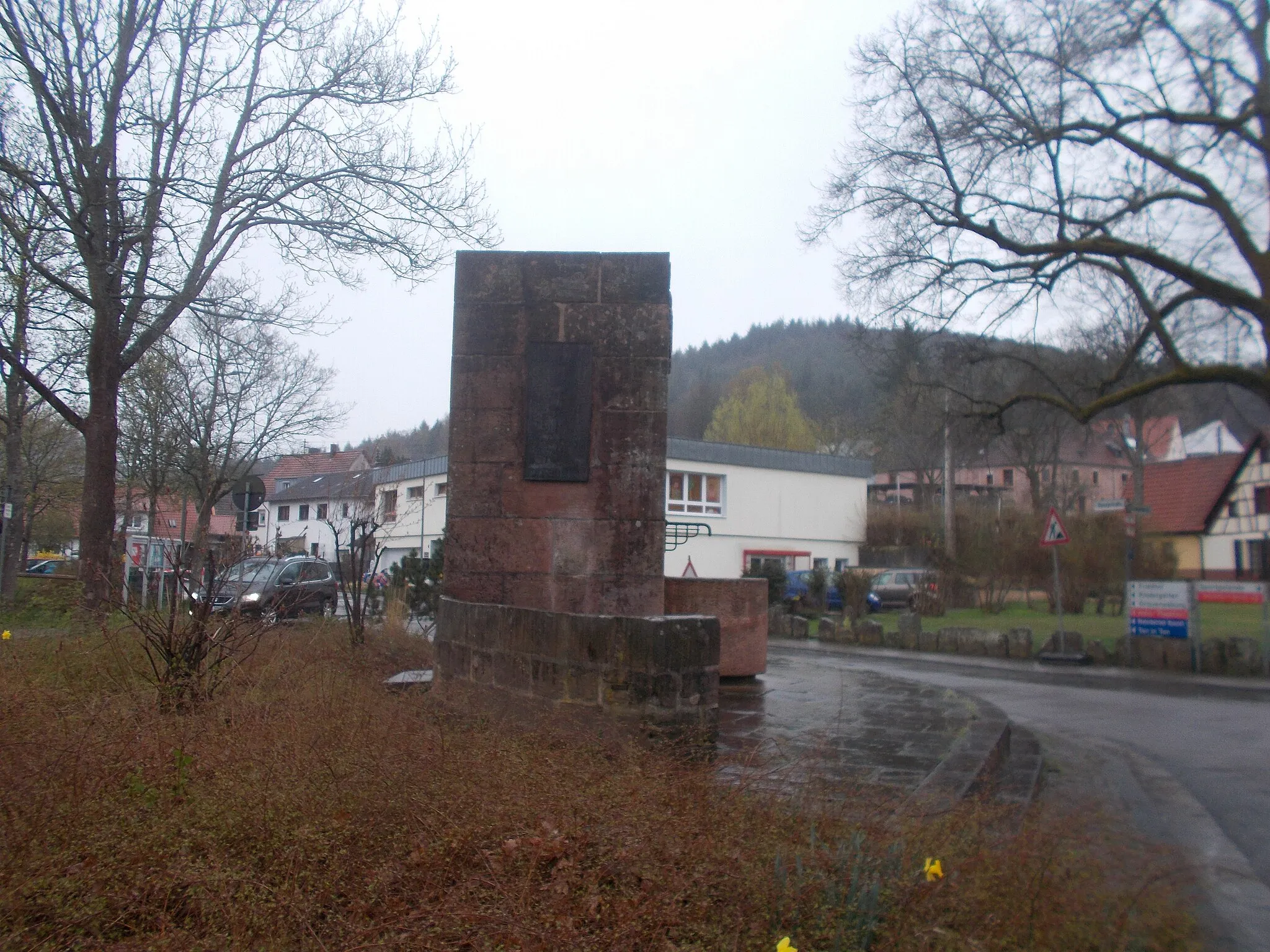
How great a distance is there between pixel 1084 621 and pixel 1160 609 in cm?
708

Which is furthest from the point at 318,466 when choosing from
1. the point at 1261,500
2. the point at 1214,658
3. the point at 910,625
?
the point at 1214,658

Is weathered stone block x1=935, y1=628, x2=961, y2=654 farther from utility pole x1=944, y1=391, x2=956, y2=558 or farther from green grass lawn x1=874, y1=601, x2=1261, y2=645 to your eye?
utility pole x1=944, y1=391, x2=956, y2=558

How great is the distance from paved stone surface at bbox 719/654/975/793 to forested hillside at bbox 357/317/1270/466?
29.1ft

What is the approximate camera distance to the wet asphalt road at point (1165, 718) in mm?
6020

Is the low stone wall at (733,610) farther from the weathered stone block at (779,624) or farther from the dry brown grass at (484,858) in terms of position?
the weathered stone block at (779,624)

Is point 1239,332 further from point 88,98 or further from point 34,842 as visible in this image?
point 88,98

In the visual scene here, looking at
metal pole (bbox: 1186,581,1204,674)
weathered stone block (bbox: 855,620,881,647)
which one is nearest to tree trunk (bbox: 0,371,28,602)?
weathered stone block (bbox: 855,620,881,647)

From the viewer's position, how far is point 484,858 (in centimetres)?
321

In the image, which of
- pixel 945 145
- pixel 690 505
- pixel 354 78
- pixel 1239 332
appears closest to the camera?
pixel 1239 332

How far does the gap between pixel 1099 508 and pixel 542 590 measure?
44.1 ft

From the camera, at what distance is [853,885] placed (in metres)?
2.92

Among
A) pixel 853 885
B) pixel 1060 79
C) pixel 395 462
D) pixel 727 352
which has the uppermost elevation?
pixel 727 352

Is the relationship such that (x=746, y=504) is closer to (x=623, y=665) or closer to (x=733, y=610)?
(x=733, y=610)

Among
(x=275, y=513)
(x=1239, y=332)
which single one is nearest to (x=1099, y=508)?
(x=1239, y=332)
